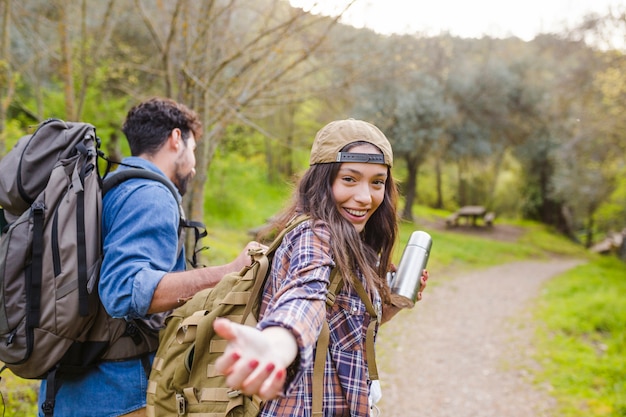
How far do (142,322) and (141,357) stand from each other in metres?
0.15

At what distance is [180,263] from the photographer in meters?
2.29

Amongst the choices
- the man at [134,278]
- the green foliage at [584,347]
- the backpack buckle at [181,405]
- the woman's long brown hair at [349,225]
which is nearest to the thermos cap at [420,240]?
the woman's long brown hair at [349,225]

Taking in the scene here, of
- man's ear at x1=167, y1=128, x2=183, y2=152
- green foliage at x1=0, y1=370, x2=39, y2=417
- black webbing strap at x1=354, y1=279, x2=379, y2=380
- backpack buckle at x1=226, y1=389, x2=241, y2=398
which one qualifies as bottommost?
green foliage at x1=0, y1=370, x2=39, y2=417

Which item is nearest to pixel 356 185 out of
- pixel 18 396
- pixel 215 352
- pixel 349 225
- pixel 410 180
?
pixel 349 225

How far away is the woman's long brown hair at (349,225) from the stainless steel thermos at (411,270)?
11 centimetres

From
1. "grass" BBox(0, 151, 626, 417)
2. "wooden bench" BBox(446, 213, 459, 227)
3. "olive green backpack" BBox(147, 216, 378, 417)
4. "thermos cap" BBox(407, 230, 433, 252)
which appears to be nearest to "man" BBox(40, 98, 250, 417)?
"olive green backpack" BBox(147, 216, 378, 417)

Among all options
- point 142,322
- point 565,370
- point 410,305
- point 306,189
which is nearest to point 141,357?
point 142,322

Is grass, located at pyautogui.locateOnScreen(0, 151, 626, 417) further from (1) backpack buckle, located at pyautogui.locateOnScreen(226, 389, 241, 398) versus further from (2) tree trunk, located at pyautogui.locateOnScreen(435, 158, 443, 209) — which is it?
(2) tree trunk, located at pyautogui.locateOnScreen(435, 158, 443, 209)

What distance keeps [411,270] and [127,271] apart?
116cm

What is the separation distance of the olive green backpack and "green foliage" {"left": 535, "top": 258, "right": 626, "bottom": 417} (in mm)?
5015

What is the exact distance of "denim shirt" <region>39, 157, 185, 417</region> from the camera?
166 centimetres

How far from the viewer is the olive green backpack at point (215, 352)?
1590mm

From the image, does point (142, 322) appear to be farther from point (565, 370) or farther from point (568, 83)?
point (568, 83)

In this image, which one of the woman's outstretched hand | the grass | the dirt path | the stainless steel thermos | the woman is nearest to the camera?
the woman's outstretched hand
